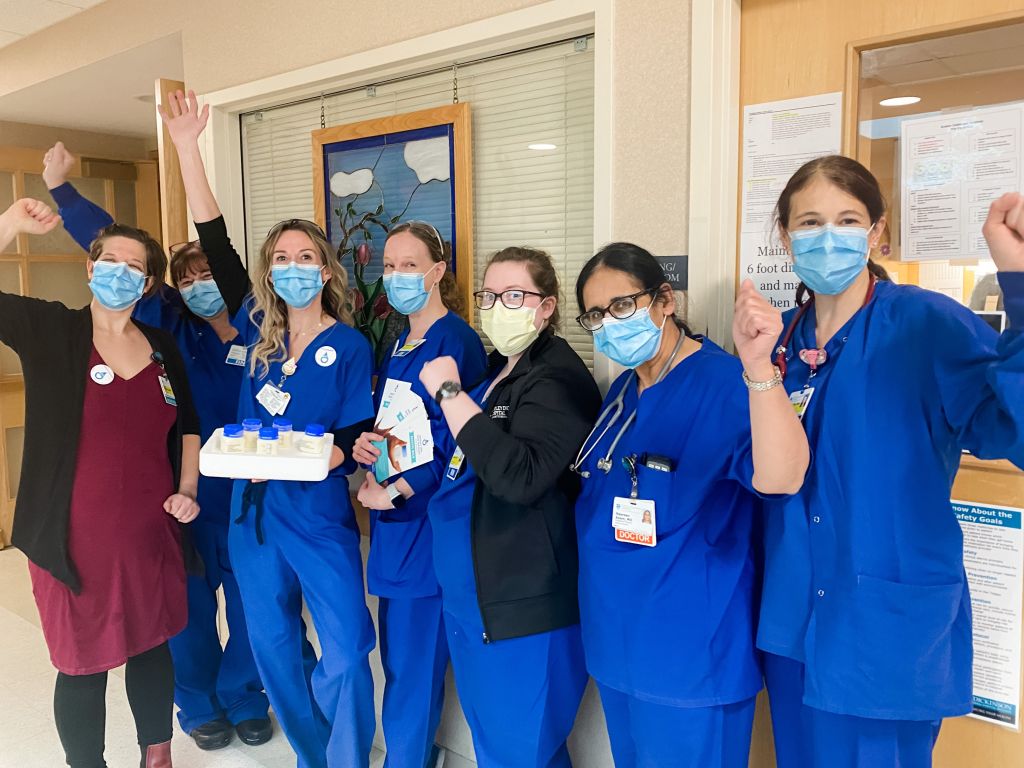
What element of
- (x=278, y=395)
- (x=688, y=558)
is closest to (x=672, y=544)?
(x=688, y=558)

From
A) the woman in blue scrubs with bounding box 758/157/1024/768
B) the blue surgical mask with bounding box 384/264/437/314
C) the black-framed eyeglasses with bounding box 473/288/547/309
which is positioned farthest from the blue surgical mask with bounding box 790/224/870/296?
the blue surgical mask with bounding box 384/264/437/314

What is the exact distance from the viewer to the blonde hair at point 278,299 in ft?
6.86

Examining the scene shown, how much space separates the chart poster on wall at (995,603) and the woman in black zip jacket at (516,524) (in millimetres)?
824

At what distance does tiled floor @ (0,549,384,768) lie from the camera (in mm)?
2420

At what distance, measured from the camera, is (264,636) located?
2.10 metres

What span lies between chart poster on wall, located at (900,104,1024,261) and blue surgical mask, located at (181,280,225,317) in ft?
6.42

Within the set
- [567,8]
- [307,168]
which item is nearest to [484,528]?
[567,8]

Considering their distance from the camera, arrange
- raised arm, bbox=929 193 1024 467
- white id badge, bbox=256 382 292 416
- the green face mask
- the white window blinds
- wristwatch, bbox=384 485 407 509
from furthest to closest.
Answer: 1. the white window blinds
2. white id badge, bbox=256 382 292 416
3. wristwatch, bbox=384 485 407 509
4. the green face mask
5. raised arm, bbox=929 193 1024 467

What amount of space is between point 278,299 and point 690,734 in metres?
1.53

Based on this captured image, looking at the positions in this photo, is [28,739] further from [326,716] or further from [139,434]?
[139,434]

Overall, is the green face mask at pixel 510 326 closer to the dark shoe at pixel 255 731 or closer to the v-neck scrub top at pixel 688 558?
the v-neck scrub top at pixel 688 558

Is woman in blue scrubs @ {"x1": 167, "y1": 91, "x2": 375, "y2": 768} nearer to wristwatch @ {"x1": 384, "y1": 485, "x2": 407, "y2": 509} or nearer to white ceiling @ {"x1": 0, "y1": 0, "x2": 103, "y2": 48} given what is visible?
wristwatch @ {"x1": 384, "y1": 485, "x2": 407, "y2": 509}

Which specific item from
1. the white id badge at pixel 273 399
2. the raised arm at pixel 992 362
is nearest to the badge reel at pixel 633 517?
the raised arm at pixel 992 362

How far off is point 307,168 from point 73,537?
162cm
